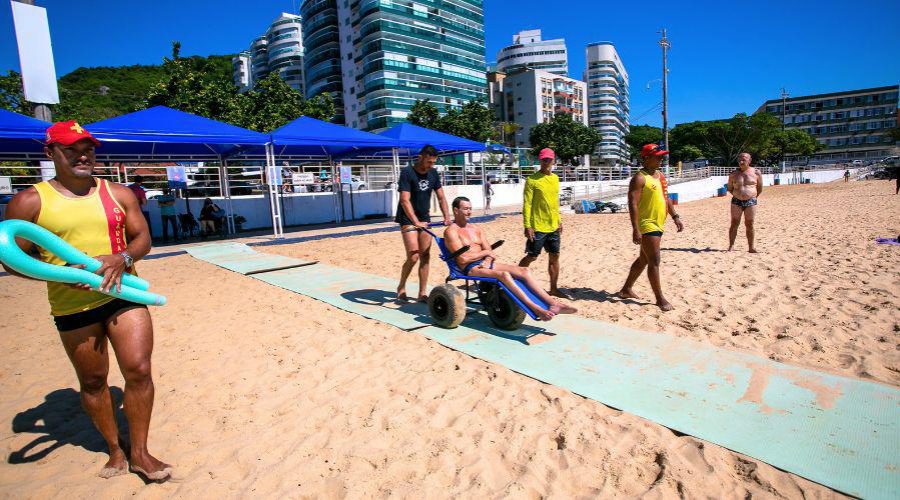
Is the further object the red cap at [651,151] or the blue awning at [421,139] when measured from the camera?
the blue awning at [421,139]

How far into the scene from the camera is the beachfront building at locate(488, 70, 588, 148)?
97.2m

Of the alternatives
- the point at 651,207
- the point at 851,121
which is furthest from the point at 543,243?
the point at 851,121

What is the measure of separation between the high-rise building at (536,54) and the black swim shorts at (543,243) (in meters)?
122

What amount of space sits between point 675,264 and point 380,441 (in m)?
6.07

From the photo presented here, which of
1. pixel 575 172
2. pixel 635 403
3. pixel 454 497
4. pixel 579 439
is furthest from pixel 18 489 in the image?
pixel 575 172

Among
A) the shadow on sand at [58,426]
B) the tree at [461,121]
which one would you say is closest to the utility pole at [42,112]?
the shadow on sand at [58,426]

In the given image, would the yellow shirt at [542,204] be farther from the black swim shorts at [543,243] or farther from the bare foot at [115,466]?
the bare foot at [115,466]

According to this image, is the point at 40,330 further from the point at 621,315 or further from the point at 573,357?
the point at 621,315

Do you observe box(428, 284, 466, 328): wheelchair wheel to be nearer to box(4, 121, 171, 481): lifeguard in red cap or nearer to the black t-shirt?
the black t-shirt

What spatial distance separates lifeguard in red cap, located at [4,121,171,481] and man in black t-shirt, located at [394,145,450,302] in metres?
2.88

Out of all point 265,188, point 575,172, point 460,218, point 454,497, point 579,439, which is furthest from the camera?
point 575,172

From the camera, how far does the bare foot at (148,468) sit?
7.29 ft

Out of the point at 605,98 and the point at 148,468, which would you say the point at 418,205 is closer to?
the point at 148,468

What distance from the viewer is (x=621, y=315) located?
471 cm
